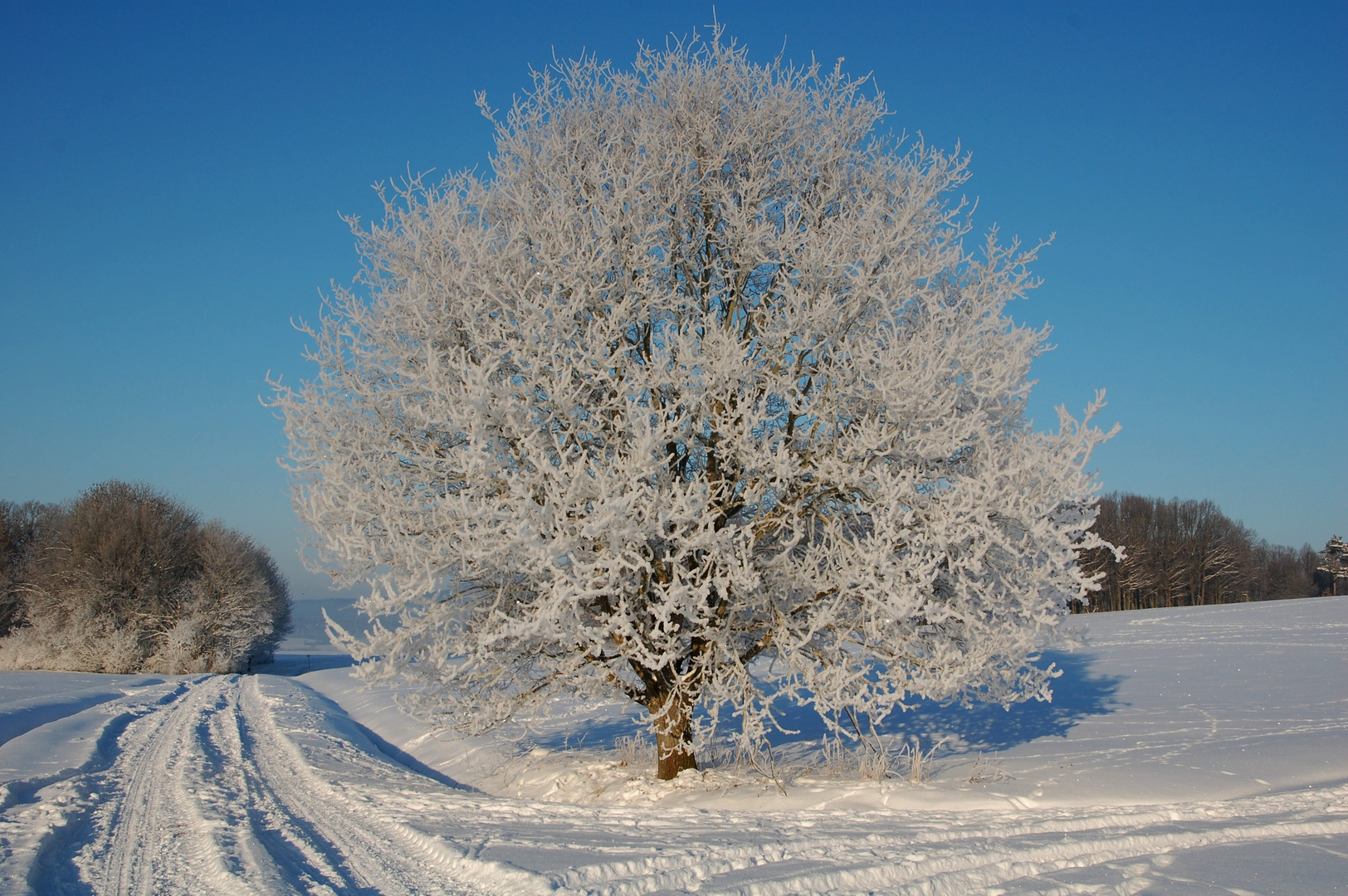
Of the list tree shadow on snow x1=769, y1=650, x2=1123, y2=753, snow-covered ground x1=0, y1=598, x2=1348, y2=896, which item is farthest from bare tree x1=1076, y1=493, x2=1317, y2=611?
snow-covered ground x1=0, y1=598, x2=1348, y2=896

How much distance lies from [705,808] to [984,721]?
7055mm

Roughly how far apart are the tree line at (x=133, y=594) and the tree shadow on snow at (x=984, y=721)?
34823 mm

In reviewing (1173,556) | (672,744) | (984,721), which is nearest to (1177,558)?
(1173,556)

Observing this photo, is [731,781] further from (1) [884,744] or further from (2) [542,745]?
(2) [542,745]

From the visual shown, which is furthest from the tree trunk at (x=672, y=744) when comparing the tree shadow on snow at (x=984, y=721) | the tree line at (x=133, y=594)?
the tree line at (x=133, y=594)

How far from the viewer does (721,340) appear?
6.83 metres

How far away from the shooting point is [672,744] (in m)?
8.23

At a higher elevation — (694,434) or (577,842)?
(694,434)

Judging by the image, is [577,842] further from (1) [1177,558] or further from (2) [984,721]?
(1) [1177,558]

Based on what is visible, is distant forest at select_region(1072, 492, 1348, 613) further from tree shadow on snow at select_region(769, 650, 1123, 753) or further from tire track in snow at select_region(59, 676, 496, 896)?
tire track in snow at select_region(59, 676, 496, 896)

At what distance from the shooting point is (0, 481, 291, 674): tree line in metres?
35.6

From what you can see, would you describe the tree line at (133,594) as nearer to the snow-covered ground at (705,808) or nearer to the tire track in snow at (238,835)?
the snow-covered ground at (705,808)

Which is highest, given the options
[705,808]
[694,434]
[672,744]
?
[694,434]

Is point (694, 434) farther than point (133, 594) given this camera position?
No
